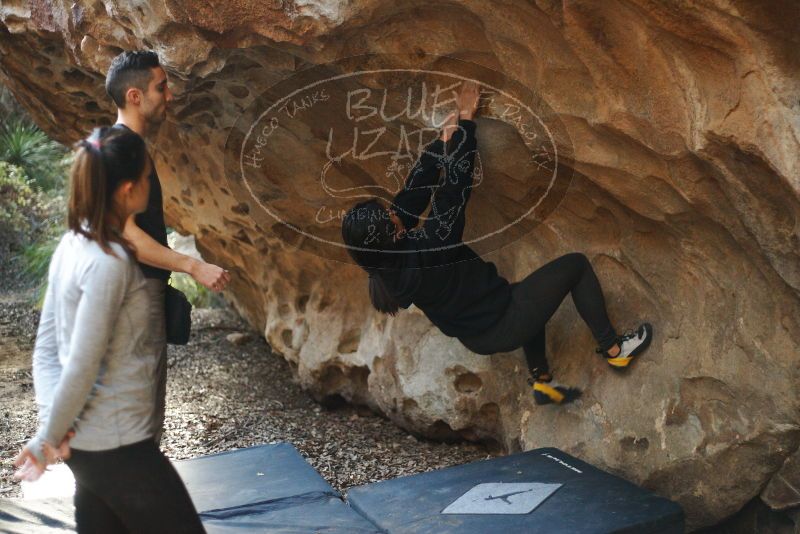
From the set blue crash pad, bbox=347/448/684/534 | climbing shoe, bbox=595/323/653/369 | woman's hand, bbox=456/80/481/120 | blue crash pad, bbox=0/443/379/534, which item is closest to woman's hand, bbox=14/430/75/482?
blue crash pad, bbox=0/443/379/534

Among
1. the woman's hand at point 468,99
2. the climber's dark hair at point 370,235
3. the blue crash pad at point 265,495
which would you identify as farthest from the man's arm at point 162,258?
the woman's hand at point 468,99

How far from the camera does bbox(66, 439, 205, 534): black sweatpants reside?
6.80ft

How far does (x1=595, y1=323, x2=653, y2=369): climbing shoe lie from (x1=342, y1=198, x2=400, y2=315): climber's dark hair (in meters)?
0.97

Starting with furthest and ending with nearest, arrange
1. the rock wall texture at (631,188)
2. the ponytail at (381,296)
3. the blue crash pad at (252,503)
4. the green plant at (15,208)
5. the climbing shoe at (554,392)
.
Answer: the green plant at (15,208) < the climbing shoe at (554,392) < the ponytail at (381,296) < the blue crash pad at (252,503) < the rock wall texture at (631,188)

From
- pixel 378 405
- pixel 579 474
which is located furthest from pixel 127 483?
pixel 378 405

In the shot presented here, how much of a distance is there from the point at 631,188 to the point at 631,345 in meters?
0.68

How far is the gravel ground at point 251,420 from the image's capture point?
4383 mm

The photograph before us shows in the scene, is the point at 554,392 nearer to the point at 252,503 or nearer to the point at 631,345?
the point at 631,345

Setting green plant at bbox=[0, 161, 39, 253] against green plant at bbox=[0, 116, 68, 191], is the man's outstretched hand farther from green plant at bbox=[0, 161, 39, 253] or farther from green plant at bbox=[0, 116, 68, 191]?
green plant at bbox=[0, 116, 68, 191]

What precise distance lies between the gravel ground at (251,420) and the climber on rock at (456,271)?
1.07 m

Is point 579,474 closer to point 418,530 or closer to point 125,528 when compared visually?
point 418,530

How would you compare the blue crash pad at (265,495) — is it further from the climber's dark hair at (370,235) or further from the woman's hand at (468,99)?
the woman's hand at (468,99)

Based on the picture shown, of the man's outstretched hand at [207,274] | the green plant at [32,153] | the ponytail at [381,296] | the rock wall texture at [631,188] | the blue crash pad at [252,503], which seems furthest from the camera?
the green plant at [32,153]

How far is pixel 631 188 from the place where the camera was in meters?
3.12
